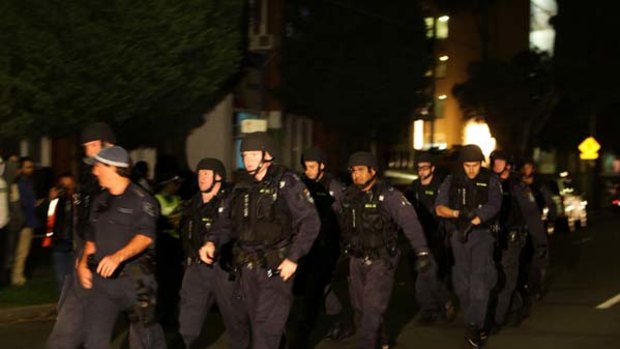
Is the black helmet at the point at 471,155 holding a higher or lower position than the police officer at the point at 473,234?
higher

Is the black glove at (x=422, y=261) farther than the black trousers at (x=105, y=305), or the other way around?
the black glove at (x=422, y=261)

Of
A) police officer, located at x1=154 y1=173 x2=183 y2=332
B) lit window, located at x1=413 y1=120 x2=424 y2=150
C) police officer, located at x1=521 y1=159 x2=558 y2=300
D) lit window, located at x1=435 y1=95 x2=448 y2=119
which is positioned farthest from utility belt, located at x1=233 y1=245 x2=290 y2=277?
lit window, located at x1=435 y1=95 x2=448 y2=119

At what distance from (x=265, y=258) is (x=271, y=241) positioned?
12cm

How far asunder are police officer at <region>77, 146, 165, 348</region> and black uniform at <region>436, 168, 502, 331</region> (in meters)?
3.30

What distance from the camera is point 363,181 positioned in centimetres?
802

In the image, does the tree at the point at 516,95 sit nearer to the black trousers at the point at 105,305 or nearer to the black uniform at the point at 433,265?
the black uniform at the point at 433,265

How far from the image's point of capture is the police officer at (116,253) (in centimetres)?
598

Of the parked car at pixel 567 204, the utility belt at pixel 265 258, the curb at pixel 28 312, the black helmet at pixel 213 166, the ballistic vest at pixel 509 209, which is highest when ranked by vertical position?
the black helmet at pixel 213 166

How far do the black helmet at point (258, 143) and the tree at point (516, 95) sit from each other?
2712cm

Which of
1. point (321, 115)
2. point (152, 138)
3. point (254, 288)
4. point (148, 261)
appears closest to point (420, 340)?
point (254, 288)

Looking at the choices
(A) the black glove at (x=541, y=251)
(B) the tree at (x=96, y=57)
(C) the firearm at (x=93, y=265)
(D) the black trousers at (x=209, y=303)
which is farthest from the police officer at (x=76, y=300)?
(A) the black glove at (x=541, y=251)

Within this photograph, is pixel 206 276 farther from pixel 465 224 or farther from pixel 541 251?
pixel 541 251

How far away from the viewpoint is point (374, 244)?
7816 mm

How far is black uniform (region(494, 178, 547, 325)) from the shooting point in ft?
30.6
